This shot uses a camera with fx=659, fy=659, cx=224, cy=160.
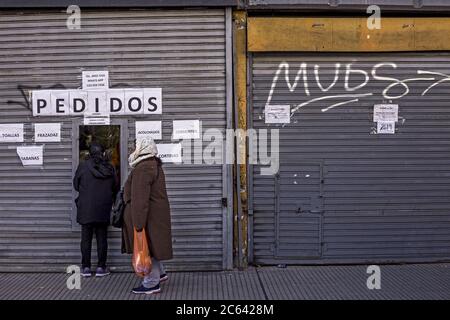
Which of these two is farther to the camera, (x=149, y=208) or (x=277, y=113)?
(x=277, y=113)

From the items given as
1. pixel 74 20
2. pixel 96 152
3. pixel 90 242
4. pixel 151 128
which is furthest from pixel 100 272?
pixel 74 20

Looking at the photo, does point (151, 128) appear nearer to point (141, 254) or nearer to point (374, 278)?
point (141, 254)

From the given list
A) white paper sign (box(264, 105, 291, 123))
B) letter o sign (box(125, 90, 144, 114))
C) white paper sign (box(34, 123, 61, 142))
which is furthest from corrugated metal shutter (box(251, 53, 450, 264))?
white paper sign (box(34, 123, 61, 142))

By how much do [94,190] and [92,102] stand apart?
1247 mm

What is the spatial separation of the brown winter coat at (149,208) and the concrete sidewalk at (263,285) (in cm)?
60

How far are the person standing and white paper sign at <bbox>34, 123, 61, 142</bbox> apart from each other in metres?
0.69

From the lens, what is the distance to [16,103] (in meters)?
8.66

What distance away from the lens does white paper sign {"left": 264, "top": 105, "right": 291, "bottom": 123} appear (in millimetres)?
8758

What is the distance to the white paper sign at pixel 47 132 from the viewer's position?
28.3 feet

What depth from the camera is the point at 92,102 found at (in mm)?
8625

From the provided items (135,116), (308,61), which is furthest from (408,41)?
(135,116)

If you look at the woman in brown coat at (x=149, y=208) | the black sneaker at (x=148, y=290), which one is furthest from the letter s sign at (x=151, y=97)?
the black sneaker at (x=148, y=290)
